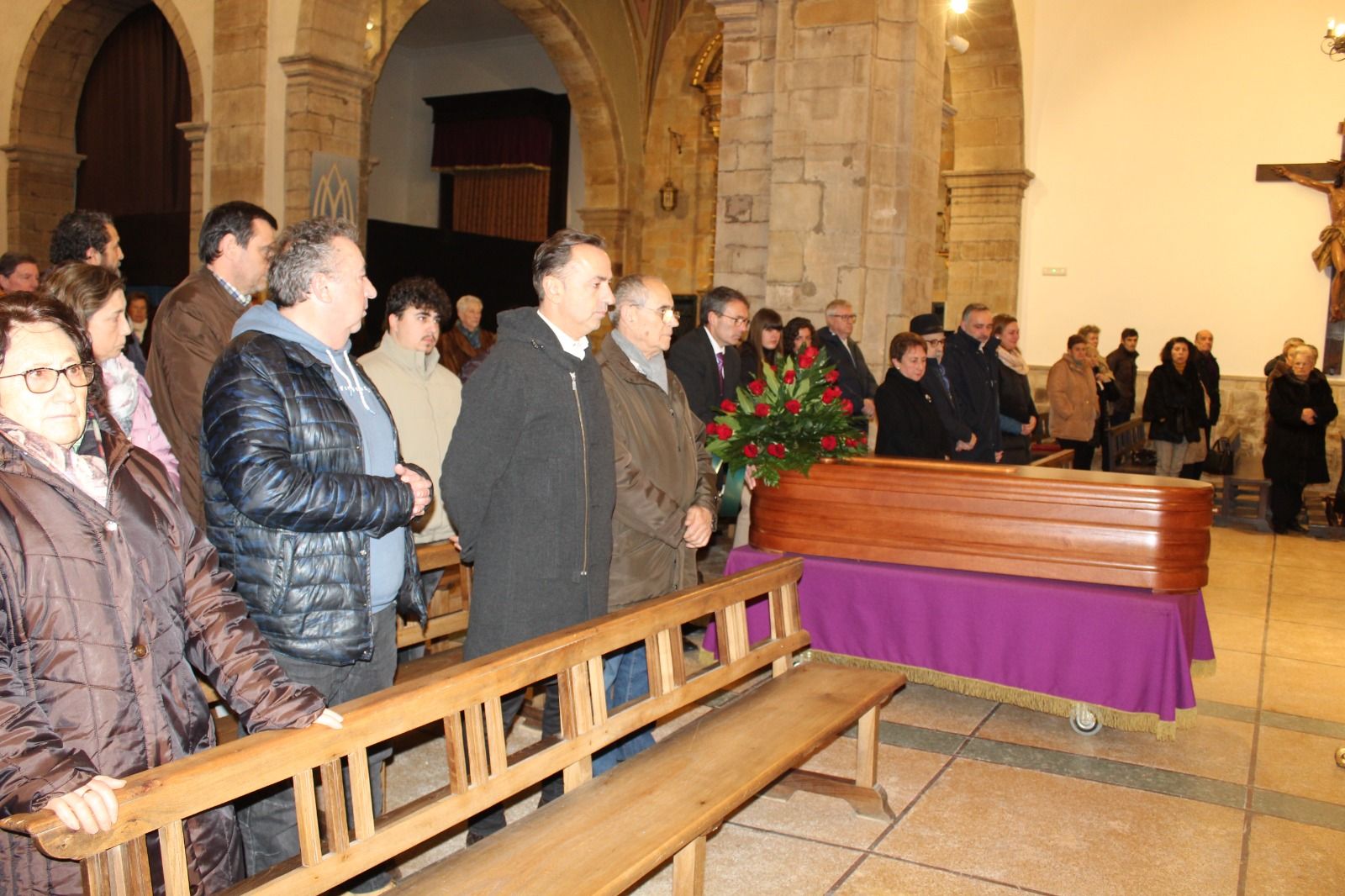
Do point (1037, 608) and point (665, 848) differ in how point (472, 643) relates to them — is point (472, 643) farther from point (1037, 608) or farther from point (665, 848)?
point (1037, 608)

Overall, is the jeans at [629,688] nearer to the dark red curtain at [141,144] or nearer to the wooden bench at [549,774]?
the wooden bench at [549,774]

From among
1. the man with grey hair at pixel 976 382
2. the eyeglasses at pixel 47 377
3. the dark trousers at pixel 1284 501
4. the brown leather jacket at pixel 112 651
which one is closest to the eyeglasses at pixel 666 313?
the brown leather jacket at pixel 112 651

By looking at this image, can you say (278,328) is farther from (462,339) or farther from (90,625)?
(462,339)

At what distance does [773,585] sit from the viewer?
3.45 metres

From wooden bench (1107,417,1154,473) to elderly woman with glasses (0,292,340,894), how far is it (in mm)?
8744

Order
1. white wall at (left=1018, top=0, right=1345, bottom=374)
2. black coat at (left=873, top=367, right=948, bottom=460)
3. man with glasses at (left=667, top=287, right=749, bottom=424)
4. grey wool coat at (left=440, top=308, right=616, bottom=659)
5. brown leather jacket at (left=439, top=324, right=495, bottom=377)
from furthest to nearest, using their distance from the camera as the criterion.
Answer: white wall at (left=1018, top=0, right=1345, bottom=374)
brown leather jacket at (left=439, top=324, right=495, bottom=377)
black coat at (left=873, top=367, right=948, bottom=460)
man with glasses at (left=667, top=287, right=749, bottom=424)
grey wool coat at (left=440, top=308, right=616, bottom=659)

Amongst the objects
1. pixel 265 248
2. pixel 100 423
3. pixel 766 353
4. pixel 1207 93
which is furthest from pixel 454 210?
pixel 100 423

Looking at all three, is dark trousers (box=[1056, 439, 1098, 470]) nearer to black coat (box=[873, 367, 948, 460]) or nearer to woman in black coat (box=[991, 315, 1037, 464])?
woman in black coat (box=[991, 315, 1037, 464])

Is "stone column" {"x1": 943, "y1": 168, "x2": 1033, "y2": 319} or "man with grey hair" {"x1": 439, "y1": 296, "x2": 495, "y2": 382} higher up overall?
"stone column" {"x1": 943, "y1": 168, "x2": 1033, "y2": 319}

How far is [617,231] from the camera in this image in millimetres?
16016

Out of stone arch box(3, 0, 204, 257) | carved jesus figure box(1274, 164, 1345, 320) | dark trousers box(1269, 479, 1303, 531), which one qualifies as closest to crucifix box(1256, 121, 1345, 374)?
carved jesus figure box(1274, 164, 1345, 320)

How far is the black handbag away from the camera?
1125 cm

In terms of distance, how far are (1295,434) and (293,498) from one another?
8867mm

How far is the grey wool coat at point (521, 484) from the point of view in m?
2.81
